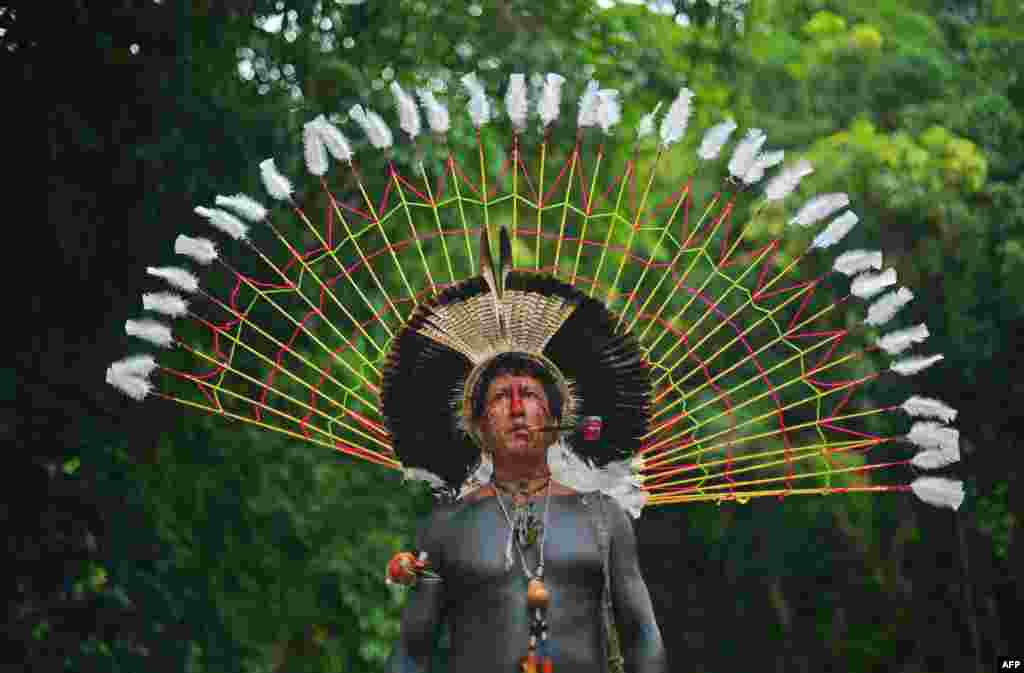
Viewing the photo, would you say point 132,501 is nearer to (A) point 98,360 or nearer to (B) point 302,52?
(A) point 98,360

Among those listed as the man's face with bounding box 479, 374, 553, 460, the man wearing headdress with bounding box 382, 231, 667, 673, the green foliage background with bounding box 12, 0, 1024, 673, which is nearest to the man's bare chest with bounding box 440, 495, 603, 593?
the man wearing headdress with bounding box 382, 231, 667, 673

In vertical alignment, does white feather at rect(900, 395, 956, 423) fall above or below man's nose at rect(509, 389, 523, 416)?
above

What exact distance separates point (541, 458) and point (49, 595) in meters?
5.95

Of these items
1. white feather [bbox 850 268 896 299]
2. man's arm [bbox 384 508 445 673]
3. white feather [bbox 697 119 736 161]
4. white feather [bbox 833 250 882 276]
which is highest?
white feather [bbox 697 119 736 161]

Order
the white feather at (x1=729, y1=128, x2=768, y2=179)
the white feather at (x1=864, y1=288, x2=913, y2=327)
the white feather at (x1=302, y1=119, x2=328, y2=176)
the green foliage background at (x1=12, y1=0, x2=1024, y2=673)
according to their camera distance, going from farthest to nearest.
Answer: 1. the green foliage background at (x1=12, y1=0, x2=1024, y2=673)
2. the white feather at (x1=302, y1=119, x2=328, y2=176)
3. the white feather at (x1=729, y1=128, x2=768, y2=179)
4. the white feather at (x1=864, y1=288, x2=913, y2=327)

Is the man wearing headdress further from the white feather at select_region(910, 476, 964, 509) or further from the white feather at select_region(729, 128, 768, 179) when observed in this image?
the white feather at select_region(910, 476, 964, 509)

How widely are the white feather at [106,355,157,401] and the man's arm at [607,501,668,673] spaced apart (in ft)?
5.40

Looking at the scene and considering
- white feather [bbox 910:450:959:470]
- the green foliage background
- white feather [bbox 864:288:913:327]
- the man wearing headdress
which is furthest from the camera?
the green foliage background

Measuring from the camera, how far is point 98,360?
1088 centimetres

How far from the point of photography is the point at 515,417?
5.90 metres

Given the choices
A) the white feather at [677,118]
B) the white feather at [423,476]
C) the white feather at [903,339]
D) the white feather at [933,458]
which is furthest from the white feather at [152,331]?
the white feather at [933,458]

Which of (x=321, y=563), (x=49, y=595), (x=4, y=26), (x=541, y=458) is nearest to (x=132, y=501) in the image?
(x=49, y=595)

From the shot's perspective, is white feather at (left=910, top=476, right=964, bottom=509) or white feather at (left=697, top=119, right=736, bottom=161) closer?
white feather at (left=910, top=476, right=964, bottom=509)

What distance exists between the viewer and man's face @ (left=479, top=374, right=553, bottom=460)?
590 centimetres
